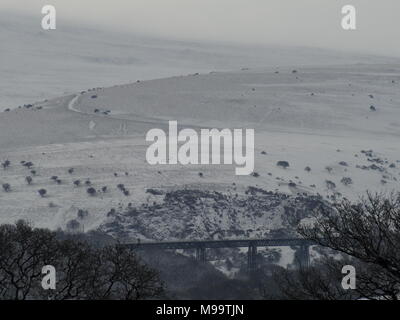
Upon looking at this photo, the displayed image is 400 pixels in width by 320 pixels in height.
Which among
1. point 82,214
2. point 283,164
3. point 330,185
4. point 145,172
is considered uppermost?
point 283,164

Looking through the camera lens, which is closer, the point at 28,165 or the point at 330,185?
the point at 330,185

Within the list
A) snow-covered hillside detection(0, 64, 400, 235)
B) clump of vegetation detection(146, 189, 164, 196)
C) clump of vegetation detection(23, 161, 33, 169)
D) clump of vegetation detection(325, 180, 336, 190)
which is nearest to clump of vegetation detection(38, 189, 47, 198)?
snow-covered hillside detection(0, 64, 400, 235)

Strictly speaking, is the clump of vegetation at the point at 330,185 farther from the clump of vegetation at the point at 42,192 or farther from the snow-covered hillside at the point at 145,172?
the clump of vegetation at the point at 42,192

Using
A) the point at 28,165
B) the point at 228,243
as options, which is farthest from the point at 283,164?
the point at 228,243

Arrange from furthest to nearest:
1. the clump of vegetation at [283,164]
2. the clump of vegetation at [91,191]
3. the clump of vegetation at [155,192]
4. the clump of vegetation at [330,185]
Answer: the clump of vegetation at [283,164], the clump of vegetation at [330,185], the clump of vegetation at [91,191], the clump of vegetation at [155,192]

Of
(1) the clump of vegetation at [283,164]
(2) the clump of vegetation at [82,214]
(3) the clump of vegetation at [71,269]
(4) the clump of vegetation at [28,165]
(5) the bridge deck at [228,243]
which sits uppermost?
(3) the clump of vegetation at [71,269]

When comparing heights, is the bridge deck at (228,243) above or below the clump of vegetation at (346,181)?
below

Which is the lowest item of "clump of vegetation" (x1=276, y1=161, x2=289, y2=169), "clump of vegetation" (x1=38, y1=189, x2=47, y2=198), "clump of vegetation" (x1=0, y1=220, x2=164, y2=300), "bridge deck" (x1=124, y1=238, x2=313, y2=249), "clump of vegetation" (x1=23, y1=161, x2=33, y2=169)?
"bridge deck" (x1=124, y1=238, x2=313, y2=249)

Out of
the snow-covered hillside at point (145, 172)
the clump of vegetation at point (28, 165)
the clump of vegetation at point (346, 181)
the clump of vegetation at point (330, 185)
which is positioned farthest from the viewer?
the clump of vegetation at point (28, 165)

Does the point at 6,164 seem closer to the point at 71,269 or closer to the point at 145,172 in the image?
the point at 145,172

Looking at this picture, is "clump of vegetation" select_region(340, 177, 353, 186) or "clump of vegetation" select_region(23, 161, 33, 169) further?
"clump of vegetation" select_region(23, 161, 33, 169)

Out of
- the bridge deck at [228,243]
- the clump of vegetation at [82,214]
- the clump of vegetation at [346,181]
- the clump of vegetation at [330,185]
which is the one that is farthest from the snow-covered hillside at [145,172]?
Answer: the bridge deck at [228,243]

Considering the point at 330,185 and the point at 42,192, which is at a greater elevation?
the point at 42,192

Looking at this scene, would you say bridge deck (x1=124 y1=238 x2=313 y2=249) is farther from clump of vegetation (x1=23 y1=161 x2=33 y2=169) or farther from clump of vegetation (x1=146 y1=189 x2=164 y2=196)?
clump of vegetation (x1=23 y1=161 x2=33 y2=169)
